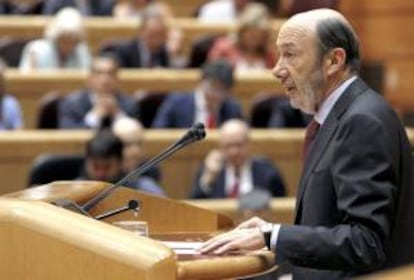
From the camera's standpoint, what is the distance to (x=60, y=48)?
293 inches

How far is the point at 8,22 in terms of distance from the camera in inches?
315

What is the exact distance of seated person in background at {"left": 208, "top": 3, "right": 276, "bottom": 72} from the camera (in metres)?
7.42

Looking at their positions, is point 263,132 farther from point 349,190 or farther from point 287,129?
point 349,190

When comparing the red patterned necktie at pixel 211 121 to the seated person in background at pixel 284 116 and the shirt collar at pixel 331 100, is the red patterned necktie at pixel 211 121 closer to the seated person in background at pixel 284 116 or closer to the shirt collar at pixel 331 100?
the seated person in background at pixel 284 116

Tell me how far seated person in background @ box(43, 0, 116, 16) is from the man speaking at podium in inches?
230

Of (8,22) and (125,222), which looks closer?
(125,222)

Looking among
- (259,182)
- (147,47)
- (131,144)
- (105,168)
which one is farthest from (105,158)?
(147,47)

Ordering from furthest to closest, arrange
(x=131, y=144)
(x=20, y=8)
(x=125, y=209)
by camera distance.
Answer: (x=20, y=8) < (x=131, y=144) < (x=125, y=209)

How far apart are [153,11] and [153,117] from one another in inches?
35.9

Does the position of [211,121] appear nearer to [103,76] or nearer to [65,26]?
[103,76]

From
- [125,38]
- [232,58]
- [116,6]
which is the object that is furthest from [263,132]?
[116,6]

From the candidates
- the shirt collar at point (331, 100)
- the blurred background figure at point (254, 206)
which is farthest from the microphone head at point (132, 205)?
the blurred background figure at point (254, 206)

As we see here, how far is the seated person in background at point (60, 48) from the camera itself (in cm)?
737

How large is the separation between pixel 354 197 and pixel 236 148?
3447mm
